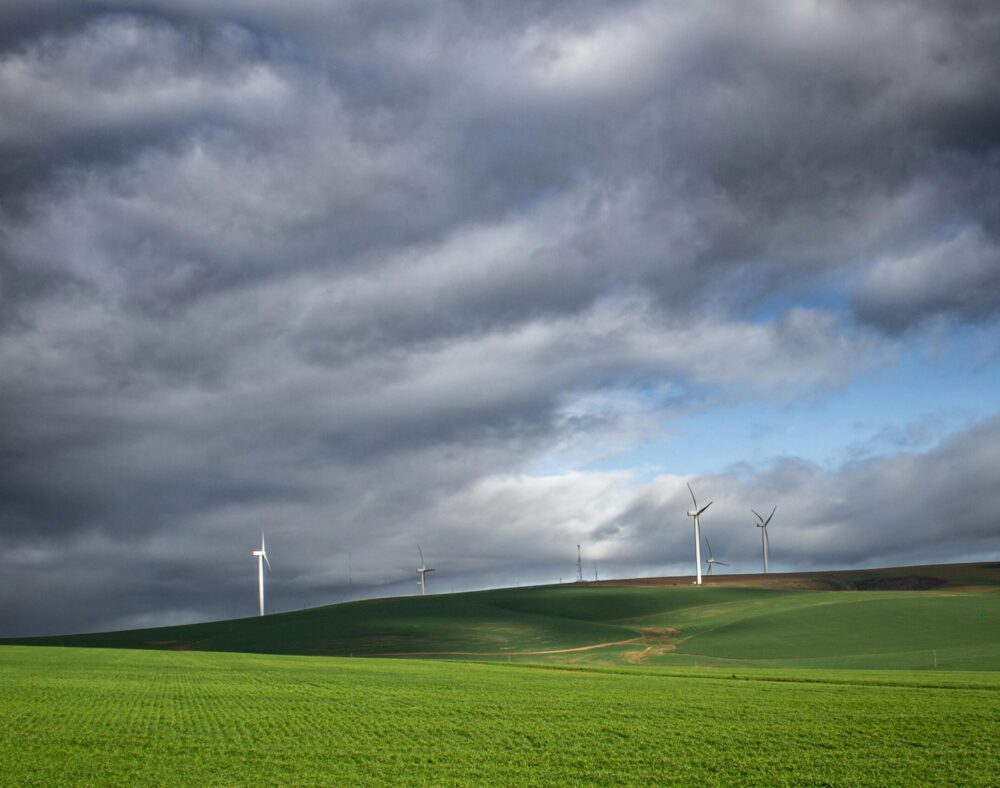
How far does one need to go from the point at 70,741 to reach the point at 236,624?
129 metres

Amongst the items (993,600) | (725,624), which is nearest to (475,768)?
(725,624)

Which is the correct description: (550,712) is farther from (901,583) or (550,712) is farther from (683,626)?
(901,583)

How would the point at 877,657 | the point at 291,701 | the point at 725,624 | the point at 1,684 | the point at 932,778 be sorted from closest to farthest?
the point at 932,778 → the point at 291,701 → the point at 1,684 → the point at 877,657 → the point at 725,624

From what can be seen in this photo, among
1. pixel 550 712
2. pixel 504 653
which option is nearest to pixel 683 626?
pixel 504 653

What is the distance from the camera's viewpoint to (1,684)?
168 ft

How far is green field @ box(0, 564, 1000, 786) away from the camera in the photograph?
89.6ft

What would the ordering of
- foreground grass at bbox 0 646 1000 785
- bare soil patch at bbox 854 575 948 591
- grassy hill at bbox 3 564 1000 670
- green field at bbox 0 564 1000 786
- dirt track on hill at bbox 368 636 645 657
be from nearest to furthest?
foreground grass at bbox 0 646 1000 785
green field at bbox 0 564 1000 786
grassy hill at bbox 3 564 1000 670
dirt track on hill at bbox 368 636 645 657
bare soil patch at bbox 854 575 948 591

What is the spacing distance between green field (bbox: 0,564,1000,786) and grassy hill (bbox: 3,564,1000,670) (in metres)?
0.65

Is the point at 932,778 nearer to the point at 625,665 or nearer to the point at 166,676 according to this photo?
the point at 166,676

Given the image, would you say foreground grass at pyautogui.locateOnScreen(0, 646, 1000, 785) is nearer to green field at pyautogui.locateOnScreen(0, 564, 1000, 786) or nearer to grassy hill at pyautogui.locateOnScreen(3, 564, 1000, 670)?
green field at pyautogui.locateOnScreen(0, 564, 1000, 786)

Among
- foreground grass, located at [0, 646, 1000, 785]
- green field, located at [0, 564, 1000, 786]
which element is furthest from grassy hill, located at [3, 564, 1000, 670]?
foreground grass, located at [0, 646, 1000, 785]

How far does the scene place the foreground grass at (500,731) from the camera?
26797 mm

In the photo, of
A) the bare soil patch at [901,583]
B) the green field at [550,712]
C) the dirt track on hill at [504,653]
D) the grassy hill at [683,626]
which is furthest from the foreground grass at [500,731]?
the bare soil patch at [901,583]

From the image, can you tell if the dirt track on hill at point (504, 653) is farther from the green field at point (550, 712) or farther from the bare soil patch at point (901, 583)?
the bare soil patch at point (901, 583)
